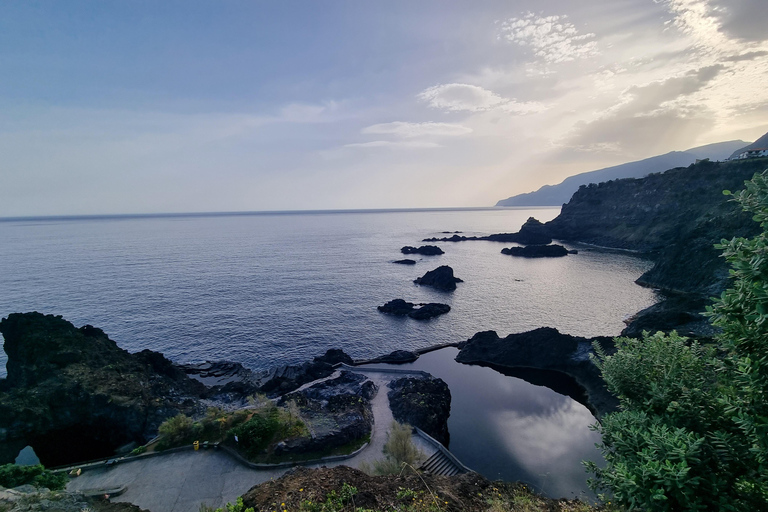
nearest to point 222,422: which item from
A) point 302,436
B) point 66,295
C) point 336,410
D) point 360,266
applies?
point 302,436

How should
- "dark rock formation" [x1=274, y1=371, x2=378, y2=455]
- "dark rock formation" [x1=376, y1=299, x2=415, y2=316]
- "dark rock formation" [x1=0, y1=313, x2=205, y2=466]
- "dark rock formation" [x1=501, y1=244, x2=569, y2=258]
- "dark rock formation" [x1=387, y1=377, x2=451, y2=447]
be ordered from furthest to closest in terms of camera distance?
"dark rock formation" [x1=501, y1=244, x2=569, y2=258] < "dark rock formation" [x1=376, y1=299, x2=415, y2=316] < "dark rock formation" [x1=387, y1=377, x2=451, y2=447] < "dark rock formation" [x1=0, y1=313, x2=205, y2=466] < "dark rock formation" [x1=274, y1=371, x2=378, y2=455]

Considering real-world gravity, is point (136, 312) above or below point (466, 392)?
above

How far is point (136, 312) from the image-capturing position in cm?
6350

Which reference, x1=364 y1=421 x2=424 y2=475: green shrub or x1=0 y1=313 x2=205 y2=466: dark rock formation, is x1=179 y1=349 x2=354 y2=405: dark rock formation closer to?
x1=0 y1=313 x2=205 y2=466: dark rock formation

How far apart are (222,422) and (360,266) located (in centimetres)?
8206

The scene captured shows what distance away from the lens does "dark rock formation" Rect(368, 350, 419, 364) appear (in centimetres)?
4875

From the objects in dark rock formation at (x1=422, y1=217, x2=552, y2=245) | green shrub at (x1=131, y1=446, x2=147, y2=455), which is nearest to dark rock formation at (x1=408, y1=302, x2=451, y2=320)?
green shrub at (x1=131, y1=446, x2=147, y2=455)

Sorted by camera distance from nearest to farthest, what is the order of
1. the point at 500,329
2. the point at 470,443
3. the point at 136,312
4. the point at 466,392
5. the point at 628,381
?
the point at 628,381
the point at 470,443
the point at 466,392
the point at 500,329
the point at 136,312

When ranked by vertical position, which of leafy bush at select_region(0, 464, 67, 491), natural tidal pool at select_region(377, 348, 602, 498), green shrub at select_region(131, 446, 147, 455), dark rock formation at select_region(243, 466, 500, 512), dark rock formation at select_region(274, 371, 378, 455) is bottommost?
natural tidal pool at select_region(377, 348, 602, 498)

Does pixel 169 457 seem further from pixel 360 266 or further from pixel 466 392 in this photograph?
pixel 360 266

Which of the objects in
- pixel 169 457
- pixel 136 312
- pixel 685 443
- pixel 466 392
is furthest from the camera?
pixel 136 312

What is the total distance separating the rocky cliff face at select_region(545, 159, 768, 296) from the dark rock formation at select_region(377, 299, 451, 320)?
47485 mm

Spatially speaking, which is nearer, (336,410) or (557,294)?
(336,410)

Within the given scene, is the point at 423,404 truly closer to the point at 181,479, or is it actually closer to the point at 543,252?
the point at 181,479
